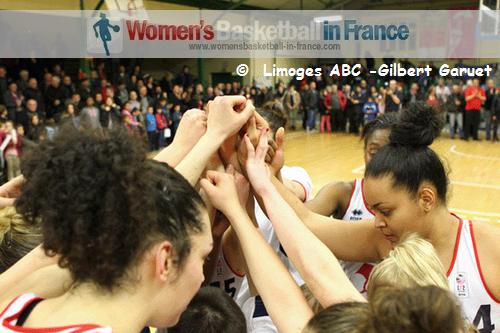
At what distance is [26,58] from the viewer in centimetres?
1151

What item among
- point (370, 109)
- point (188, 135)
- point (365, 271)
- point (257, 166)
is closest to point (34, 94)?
point (370, 109)

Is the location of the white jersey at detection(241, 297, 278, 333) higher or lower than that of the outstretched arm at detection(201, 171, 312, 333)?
lower

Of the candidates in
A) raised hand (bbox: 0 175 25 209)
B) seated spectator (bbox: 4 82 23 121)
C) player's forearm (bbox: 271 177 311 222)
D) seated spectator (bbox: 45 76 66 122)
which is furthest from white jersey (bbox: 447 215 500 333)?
seated spectator (bbox: 45 76 66 122)

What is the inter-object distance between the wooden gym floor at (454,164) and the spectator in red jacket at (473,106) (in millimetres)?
476

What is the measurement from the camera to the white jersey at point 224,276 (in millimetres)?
1736

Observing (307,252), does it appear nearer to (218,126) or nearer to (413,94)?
(218,126)

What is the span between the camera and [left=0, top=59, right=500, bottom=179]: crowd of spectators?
9.55m

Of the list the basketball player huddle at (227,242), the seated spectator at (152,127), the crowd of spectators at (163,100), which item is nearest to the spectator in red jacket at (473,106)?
the crowd of spectators at (163,100)

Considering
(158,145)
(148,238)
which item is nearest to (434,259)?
(148,238)

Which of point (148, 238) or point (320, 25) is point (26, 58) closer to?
point (320, 25)

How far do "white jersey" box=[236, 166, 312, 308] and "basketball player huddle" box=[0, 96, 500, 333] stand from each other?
0.07 feet

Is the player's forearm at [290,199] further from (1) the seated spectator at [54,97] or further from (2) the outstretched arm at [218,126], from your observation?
(1) the seated spectator at [54,97]

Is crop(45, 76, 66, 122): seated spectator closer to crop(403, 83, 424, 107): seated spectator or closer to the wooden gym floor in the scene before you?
the wooden gym floor

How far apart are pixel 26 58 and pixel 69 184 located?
1204 cm
